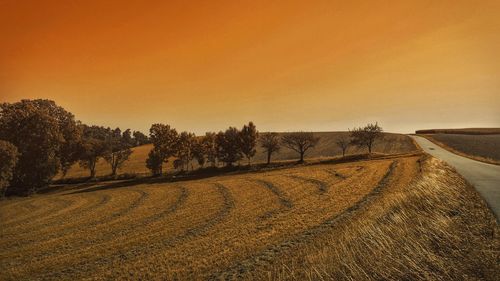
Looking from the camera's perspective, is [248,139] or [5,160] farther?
[248,139]

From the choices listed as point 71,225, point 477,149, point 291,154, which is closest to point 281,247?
point 71,225

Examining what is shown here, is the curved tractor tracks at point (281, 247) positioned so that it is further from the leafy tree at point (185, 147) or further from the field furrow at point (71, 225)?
the leafy tree at point (185, 147)

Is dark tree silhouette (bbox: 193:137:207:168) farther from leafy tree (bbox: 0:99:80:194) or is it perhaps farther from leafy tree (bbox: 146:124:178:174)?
leafy tree (bbox: 0:99:80:194)

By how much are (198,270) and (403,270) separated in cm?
948

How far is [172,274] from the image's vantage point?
1508 cm

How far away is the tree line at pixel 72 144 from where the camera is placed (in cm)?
6319

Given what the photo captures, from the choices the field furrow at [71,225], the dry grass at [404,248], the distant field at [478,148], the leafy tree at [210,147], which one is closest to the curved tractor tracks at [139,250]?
the field furrow at [71,225]

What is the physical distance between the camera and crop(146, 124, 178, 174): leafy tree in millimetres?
90688

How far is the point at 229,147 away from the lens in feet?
311

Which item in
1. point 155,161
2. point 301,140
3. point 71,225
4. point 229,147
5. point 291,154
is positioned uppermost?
point 301,140

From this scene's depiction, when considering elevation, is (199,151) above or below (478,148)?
above

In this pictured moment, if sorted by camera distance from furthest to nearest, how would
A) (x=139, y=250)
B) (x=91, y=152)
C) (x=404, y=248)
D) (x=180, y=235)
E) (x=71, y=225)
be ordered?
(x=91, y=152)
(x=71, y=225)
(x=180, y=235)
(x=139, y=250)
(x=404, y=248)

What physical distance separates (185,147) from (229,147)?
13475 mm

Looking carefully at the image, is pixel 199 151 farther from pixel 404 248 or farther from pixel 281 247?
pixel 404 248
